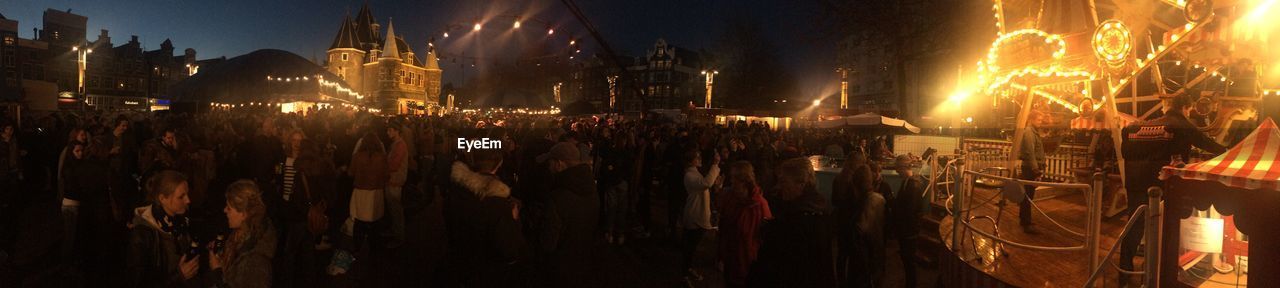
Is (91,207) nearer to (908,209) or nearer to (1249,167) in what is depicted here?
(908,209)

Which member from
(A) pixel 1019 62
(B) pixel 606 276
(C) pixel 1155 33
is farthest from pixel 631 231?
(C) pixel 1155 33

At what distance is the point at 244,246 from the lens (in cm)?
331

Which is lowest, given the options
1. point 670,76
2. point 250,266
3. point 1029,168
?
point 250,266

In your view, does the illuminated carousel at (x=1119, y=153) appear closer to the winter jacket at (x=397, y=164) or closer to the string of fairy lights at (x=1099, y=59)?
the string of fairy lights at (x=1099, y=59)

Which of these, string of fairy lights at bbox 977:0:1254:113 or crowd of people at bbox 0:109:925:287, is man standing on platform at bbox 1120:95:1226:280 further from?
string of fairy lights at bbox 977:0:1254:113

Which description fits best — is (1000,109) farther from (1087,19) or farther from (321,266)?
(321,266)

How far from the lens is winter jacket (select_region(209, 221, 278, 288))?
325cm

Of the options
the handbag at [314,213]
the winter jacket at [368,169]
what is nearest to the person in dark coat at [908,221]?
the winter jacket at [368,169]

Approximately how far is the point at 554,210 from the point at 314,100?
2062 cm

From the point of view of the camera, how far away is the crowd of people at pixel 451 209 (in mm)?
3480

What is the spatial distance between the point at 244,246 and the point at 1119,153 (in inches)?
409

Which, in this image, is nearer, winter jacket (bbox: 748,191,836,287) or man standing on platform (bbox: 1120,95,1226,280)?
winter jacket (bbox: 748,191,836,287)

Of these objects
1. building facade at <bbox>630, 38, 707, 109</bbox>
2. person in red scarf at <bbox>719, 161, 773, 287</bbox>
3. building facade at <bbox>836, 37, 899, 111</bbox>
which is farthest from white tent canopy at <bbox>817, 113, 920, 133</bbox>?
building facade at <bbox>630, 38, 707, 109</bbox>

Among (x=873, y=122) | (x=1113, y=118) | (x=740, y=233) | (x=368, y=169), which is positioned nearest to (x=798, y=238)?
(x=740, y=233)
